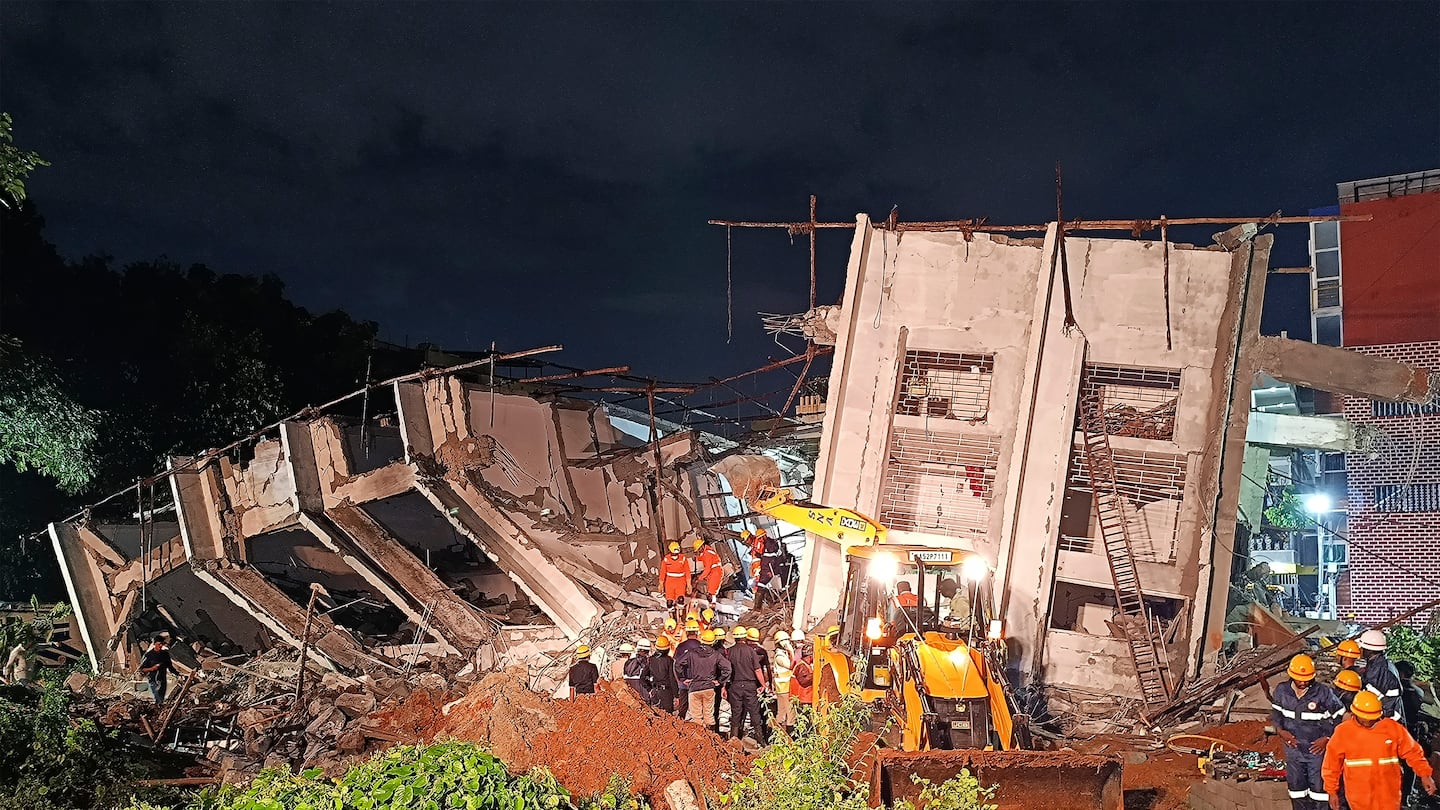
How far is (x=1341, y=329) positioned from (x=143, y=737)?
21.4m

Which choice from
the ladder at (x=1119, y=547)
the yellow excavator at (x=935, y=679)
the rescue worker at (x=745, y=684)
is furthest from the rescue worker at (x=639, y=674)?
the ladder at (x=1119, y=547)

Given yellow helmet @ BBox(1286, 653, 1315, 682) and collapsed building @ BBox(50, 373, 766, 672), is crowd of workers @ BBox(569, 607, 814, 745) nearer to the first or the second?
collapsed building @ BBox(50, 373, 766, 672)

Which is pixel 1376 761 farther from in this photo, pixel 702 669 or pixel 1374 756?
pixel 702 669

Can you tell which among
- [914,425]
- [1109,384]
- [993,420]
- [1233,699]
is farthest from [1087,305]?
[1233,699]

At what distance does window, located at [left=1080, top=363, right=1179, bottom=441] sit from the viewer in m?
14.0

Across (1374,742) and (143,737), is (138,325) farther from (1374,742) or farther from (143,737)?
(1374,742)

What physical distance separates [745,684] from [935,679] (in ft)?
9.63

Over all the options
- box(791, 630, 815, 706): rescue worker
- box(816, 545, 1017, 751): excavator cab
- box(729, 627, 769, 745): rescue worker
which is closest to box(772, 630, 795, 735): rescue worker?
box(791, 630, 815, 706): rescue worker

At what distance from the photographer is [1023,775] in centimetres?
728

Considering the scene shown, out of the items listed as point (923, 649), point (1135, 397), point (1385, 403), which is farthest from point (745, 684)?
point (1385, 403)

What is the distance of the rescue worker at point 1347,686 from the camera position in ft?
25.5

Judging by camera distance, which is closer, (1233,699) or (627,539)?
(1233,699)

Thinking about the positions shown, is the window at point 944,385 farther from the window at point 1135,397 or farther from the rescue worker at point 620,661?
the rescue worker at point 620,661

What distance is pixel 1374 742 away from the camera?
685 centimetres
